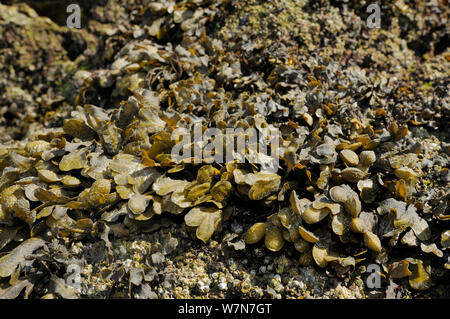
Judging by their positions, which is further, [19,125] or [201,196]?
[19,125]

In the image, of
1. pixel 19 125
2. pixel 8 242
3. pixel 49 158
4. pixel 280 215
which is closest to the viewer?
pixel 280 215

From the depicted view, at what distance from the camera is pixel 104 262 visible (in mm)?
2107

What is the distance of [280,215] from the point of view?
6.64 ft

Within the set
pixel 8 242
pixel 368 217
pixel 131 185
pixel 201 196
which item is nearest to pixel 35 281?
pixel 8 242

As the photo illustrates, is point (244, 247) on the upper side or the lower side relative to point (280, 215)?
lower

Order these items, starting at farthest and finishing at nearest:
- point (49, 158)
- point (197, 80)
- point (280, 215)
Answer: point (197, 80), point (49, 158), point (280, 215)

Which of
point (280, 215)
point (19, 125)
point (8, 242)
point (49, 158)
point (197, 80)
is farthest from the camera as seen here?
point (19, 125)

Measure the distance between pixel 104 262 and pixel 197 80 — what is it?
1.45 m

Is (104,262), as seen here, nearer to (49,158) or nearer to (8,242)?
(8,242)

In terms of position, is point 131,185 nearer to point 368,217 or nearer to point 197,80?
point 197,80

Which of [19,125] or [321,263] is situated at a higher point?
[321,263]

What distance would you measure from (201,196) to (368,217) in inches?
38.1

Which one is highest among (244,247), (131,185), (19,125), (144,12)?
(144,12)

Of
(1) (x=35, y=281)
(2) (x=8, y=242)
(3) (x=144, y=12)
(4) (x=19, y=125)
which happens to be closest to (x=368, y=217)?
(1) (x=35, y=281)
